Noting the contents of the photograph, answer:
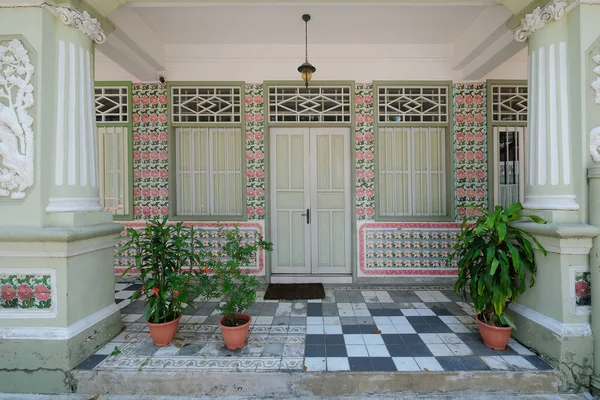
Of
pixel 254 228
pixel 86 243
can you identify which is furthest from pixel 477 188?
pixel 86 243


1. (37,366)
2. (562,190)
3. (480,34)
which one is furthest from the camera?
(480,34)

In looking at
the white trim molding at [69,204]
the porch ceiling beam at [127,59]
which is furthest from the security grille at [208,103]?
the white trim molding at [69,204]

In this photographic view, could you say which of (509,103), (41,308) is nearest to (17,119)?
(41,308)

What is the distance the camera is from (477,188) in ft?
15.0

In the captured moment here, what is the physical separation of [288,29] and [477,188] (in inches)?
135

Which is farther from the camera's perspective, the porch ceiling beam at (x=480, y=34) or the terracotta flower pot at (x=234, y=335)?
the porch ceiling beam at (x=480, y=34)

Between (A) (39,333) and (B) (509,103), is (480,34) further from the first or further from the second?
(A) (39,333)

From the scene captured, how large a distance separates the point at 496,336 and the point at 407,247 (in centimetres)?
195

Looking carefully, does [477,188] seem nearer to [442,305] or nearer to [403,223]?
[403,223]

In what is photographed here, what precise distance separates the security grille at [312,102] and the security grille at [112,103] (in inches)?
85.3

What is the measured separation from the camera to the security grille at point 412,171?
186 inches

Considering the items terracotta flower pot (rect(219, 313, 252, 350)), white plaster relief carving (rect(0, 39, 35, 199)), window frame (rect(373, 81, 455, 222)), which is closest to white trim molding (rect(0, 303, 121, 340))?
white plaster relief carving (rect(0, 39, 35, 199))

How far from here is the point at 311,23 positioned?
13.1 ft

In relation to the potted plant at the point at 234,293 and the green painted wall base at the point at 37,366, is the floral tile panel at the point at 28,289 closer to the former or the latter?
the green painted wall base at the point at 37,366
